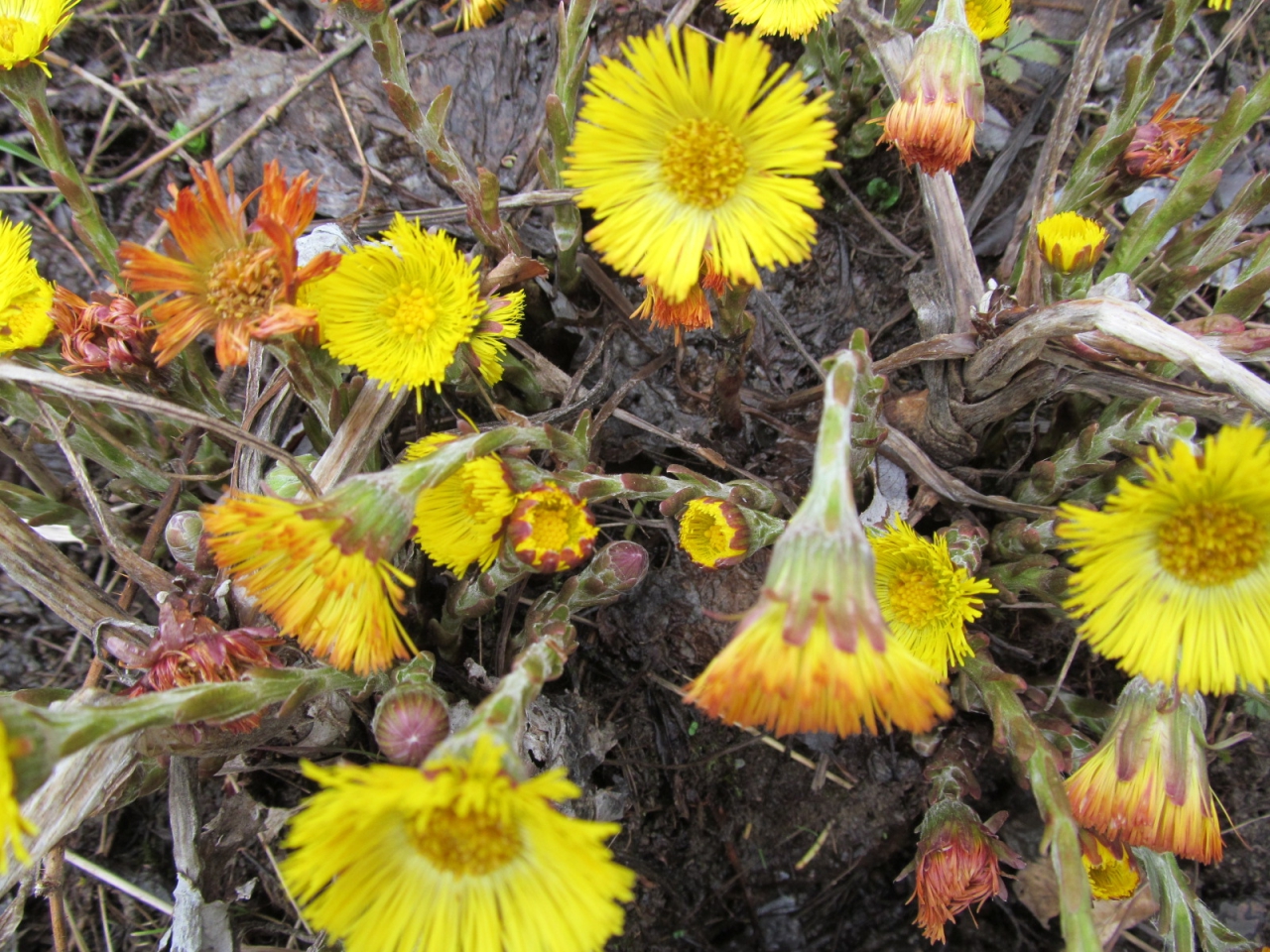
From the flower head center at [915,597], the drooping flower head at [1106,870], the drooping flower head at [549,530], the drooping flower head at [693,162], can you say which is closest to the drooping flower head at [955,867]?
the drooping flower head at [1106,870]

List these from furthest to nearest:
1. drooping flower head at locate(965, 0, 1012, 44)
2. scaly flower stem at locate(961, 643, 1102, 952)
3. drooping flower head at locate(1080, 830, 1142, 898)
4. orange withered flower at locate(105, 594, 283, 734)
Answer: drooping flower head at locate(965, 0, 1012, 44) → drooping flower head at locate(1080, 830, 1142, 898) → orange withered flower at locate(105, 594, 283, 734) → scaly flower stem at locate(961, 643, 1102, 952)

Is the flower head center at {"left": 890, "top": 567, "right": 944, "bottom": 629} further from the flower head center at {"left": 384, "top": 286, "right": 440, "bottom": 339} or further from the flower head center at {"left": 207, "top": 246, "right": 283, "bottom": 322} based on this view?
the flower head center at {"left": 207, "top": 246, "right": 283, "bottom": 322}

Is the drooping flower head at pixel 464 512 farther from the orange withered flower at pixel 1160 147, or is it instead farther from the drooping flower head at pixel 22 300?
the orange withered flower at pixel 1160 147

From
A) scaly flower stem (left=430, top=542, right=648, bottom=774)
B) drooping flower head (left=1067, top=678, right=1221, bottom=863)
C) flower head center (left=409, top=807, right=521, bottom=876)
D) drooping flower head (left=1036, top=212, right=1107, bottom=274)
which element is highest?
drooping flower head (left=1036, top=212, right=1107, bottom=274)

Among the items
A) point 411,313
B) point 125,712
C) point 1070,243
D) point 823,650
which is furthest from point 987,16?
point 125,712

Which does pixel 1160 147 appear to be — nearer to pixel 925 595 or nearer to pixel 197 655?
pixel 925 595

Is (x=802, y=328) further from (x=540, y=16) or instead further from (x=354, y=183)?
(x=354, y=183)

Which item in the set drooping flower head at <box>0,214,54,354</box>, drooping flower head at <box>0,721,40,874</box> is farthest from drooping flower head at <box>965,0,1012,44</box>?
drooping flower head at <box>0,721,40,874</box>
